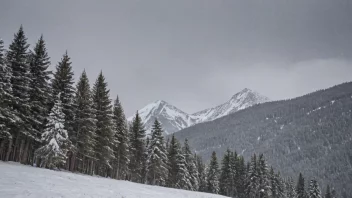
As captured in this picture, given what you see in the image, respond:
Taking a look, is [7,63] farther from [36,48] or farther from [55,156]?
[55,156]

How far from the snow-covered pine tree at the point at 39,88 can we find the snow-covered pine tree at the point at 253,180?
184 feet

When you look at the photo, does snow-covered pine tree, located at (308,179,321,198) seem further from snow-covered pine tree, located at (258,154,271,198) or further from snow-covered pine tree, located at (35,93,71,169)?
snow-covered pine tree, located at (35,93,71,169)

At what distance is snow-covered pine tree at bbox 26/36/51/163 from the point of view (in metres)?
33.6

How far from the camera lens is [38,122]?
32781 millimetres

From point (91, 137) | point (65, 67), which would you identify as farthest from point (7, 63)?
point (91, 137)

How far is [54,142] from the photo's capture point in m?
31.2

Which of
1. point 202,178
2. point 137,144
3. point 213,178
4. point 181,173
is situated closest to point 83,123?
point 137,144

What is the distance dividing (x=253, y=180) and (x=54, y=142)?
193 ft

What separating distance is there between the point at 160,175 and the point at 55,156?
32.0 meters

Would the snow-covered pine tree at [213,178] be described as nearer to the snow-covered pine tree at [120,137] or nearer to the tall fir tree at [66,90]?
the snow-covered pine tree at [120,137]

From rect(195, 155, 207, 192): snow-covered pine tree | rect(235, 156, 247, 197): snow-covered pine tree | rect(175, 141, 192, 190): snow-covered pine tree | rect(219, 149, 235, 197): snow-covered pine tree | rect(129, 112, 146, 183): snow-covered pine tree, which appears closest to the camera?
rect(129, 112, 146, 183): snow-covered pine tree

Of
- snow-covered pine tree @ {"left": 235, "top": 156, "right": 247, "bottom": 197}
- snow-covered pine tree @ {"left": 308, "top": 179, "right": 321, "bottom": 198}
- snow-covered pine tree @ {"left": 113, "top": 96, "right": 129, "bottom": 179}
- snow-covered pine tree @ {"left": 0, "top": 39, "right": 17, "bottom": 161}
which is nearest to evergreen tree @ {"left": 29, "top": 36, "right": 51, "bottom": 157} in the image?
snow-covered pine tree @ {"left": 0, "top": 39, "right": 17, "bottom": 161}

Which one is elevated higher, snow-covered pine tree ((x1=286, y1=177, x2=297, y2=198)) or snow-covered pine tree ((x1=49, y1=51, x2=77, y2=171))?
snow-covered pine tree ((x1=49, y1=51, x2=77, y2=171))

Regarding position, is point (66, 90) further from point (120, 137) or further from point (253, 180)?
point (253, 180)
